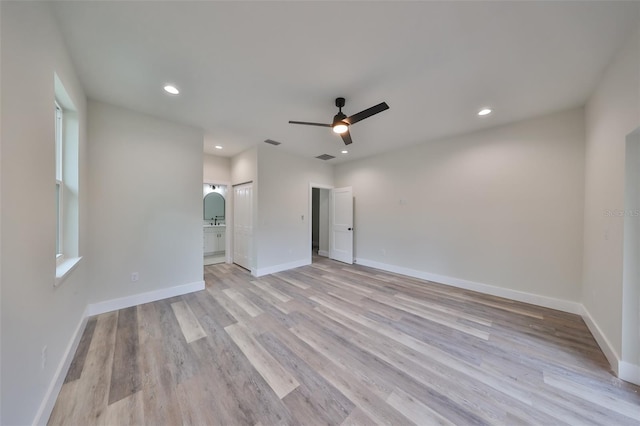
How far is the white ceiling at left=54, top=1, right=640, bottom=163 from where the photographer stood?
4.89 feet

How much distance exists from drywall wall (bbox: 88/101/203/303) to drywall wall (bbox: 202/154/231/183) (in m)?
1.48

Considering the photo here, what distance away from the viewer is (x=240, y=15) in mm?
1520

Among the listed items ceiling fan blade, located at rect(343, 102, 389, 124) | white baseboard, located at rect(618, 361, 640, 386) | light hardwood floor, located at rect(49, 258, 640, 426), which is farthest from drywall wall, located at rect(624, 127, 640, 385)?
ceiling fan blade, located at rect(343, 102, 389, 124)

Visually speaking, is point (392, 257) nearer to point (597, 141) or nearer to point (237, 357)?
point (597, 141)

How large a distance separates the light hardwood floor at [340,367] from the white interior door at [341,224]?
2379 mm

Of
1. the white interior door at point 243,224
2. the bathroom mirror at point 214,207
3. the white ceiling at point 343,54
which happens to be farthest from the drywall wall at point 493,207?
the bathroom mirror at point 214,207

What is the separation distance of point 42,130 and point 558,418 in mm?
4013

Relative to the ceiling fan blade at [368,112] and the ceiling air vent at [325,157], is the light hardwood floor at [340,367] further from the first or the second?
the ceiling air vent at [325,157]

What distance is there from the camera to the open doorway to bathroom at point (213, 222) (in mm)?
6047

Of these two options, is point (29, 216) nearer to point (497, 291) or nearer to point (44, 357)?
point (44, 357)

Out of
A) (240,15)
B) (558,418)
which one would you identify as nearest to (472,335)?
(558,418)

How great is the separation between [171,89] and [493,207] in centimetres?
486

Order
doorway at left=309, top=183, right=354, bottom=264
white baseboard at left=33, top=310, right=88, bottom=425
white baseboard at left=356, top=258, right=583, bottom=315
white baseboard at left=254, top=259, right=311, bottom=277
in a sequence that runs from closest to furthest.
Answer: white baseboard at left=33, top=310, right=88, bottom=425 < white baseboard at left=356, top=258, right=583, bottom=315 < white baseboard at left=254, top=259, right=311, bottom=277 < doorway at left=309, top=183, right=354, bottom=264

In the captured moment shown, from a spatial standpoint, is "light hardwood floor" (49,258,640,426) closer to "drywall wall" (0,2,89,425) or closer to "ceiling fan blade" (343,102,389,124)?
"drywall wall" (0,2,89,425)
